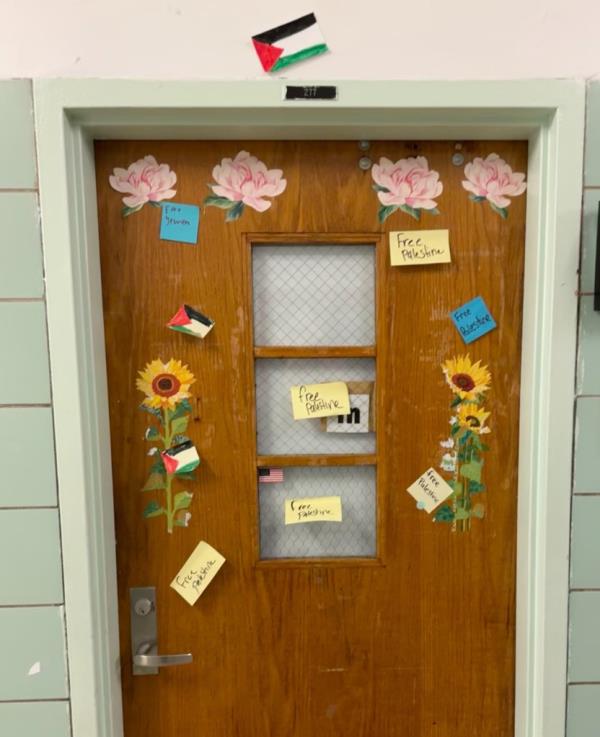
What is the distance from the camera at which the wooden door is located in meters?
1.09

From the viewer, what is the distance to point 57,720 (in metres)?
1.07

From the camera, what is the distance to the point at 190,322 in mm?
1097

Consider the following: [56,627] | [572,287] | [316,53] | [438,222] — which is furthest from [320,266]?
[56,627]

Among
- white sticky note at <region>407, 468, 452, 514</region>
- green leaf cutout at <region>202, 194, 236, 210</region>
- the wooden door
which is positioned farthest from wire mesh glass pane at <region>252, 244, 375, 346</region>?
white sticky note at <region>407, 468, 452, 514</region>

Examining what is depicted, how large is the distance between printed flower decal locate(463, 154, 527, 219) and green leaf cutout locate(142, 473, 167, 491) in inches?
36.1

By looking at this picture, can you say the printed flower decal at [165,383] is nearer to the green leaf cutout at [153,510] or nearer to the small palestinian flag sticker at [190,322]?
the small palestinian flag sticker at [190,322]

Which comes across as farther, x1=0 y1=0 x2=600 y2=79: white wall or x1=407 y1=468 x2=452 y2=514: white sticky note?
x1=407 y1=468 x2=452 y2=514: white sticky note

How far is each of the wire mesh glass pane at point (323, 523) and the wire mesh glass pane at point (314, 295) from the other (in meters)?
0.30

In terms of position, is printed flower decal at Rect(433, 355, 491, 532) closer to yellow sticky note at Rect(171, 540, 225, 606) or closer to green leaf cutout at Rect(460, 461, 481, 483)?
green leaf cutout at Rect(460, 461, 481, 483)

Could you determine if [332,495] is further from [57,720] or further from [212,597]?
[57,720]

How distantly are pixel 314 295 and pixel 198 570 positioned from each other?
0.67 m

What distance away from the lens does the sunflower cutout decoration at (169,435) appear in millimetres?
1117

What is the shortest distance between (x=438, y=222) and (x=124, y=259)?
0.68m

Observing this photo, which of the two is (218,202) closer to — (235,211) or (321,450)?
(235,211)
